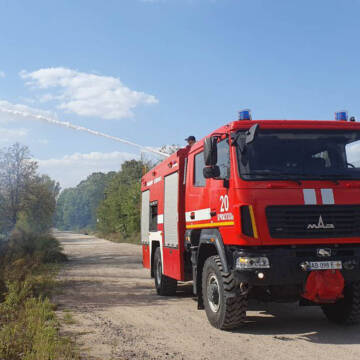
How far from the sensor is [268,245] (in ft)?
20.5

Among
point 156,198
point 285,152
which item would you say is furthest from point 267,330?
point 156,198

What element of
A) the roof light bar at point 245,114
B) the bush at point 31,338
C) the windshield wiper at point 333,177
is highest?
the roof light bar at point 245,114

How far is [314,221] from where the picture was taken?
20.7ft

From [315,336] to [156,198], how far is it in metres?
5.41

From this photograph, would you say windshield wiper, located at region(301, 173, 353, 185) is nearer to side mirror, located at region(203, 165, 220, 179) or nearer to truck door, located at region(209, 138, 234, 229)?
truck door, located at region(209, 138, 234, 229)

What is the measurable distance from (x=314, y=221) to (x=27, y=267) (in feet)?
31.9

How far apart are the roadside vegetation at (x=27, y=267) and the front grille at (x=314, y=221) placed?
3.02 m

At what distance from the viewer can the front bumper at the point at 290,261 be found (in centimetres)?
612

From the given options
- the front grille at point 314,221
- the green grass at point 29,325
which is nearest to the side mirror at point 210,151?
the front grille at point 314,221

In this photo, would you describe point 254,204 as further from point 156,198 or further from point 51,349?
point 156,198

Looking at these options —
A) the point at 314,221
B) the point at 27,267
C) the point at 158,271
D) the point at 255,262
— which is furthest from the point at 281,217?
the point at 27,267

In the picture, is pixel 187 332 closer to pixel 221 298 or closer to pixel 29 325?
pixel 221 298

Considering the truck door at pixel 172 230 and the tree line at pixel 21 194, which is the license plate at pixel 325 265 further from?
the tree line at pixel 21 194

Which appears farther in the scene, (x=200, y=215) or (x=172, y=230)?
(x=172, y=230)
